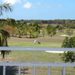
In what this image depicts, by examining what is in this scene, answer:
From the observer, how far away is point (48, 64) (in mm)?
3318

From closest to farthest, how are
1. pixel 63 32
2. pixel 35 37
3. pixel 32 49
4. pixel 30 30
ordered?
pixel 32 49 < pixel 30 30 < pixel 35 37 < pixel 63 32

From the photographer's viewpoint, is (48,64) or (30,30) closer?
(48,64)

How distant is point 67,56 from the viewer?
57.7 ft

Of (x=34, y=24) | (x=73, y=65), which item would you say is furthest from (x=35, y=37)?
(x=73, y=65)

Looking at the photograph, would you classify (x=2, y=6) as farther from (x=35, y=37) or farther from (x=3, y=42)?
(x=35, y=37)

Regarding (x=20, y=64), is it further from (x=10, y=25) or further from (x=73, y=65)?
(x=10, y=25)

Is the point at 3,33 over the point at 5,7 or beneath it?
beneath

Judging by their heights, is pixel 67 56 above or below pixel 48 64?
below

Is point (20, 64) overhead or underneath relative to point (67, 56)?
overhead

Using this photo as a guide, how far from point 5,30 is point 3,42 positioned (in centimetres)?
52

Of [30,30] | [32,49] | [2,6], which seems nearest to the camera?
[32,49]

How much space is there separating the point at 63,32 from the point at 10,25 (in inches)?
2039

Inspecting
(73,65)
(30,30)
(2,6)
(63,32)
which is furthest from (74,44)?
(63,32)

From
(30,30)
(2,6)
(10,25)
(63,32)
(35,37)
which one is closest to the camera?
(2,6)
